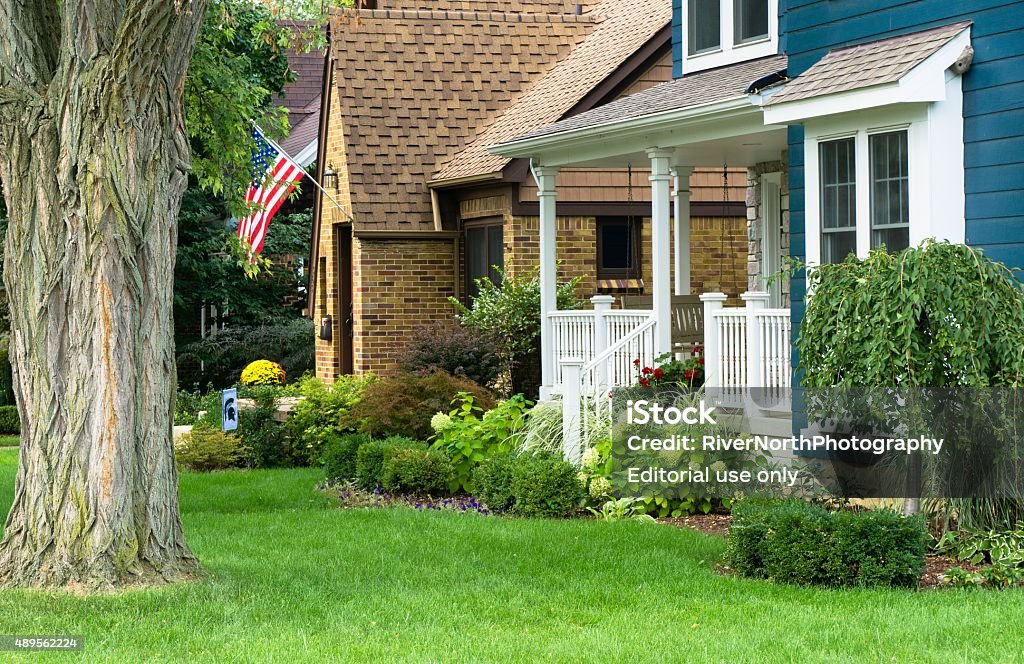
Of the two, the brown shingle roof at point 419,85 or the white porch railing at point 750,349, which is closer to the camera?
the white porch railing at point 750,349

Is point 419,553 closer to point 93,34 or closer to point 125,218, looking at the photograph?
point 125,218

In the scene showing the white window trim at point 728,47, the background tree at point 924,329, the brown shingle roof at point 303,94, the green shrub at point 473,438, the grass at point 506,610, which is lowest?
the grass at point 506,610

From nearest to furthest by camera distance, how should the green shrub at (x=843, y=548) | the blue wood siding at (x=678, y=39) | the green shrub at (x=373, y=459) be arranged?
1. the green shrub at (x=843, y=548)
2. the green shrub at (x=373, y=459)
3. the blue wood siding at (x=678, y=39)

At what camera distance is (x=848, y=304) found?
8.91 meters

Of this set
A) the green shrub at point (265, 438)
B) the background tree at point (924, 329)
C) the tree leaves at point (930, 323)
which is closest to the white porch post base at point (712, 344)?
the background tree at point (924, 329)

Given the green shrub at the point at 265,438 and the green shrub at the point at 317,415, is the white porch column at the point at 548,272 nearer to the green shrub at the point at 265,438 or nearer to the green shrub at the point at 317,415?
the green shrub at the point at 317,415

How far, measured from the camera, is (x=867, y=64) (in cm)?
1045

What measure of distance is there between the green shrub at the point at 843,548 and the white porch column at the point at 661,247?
5243 mm

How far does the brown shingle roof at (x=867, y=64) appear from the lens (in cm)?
998

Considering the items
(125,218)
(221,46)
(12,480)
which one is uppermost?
(221,46)

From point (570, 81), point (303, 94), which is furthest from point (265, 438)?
point (303, 94)

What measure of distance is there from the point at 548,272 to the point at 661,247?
2191 millimetres

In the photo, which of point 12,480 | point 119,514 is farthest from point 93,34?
point 12,480

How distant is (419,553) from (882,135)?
468 cm
